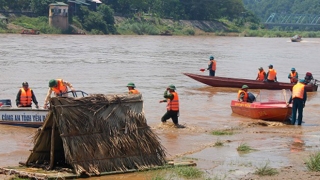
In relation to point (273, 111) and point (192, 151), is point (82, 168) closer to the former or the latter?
point (192, 151)

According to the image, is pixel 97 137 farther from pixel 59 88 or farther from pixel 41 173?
pixel 59 88

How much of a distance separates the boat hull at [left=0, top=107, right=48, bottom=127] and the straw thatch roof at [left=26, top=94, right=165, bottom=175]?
5173mm

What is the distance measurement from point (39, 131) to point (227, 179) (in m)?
3.23

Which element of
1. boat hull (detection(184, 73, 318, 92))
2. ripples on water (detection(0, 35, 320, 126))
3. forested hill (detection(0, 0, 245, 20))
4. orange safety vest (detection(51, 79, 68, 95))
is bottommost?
ripples on water (detection(0, 35, 320, 126))

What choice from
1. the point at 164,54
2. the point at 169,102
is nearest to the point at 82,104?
the point at 169,102

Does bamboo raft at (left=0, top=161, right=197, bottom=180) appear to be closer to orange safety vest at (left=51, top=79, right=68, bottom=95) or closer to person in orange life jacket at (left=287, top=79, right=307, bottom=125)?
orange safety vest at (left=51, top=79, right=68, bottom=95)

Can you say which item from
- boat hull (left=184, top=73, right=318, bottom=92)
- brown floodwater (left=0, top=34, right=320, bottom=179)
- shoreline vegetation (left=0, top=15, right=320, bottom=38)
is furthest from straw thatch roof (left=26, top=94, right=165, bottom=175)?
A: shoreline vegetation (left=0, top=15, right=320, bottom=38)

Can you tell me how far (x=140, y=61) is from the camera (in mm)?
44281

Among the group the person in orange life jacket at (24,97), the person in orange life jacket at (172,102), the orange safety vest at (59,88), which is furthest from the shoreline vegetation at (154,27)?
the person in orange life jacket at (172,102)

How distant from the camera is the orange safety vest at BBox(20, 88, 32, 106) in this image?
1723 cm

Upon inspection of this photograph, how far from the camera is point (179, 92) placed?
27.8 meters

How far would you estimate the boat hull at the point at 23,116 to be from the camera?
54.0 ft

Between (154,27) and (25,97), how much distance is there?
3089 inches

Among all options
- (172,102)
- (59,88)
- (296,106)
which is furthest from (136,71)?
(59,88)
